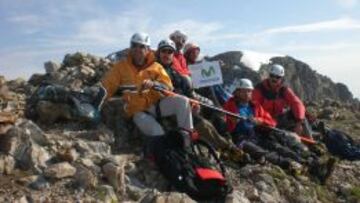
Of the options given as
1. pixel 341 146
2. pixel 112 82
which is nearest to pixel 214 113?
pixel 112 82

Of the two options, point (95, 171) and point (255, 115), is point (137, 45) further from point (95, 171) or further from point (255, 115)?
point (255, 115)

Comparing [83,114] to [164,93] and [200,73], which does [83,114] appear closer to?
[164,93]

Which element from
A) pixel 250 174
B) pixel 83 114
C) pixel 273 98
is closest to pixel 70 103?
pixel 83 114

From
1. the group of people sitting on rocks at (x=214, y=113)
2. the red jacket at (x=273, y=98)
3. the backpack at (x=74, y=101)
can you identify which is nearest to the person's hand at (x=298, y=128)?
the group of people sitting on rocks at (x=214, y=113)

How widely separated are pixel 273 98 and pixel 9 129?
27.8 ft

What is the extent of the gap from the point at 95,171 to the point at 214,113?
16.5 feet

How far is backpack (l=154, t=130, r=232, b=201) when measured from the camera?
12070mm

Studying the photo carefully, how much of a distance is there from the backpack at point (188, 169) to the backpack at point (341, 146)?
21.7 ft

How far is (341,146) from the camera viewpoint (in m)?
18.6

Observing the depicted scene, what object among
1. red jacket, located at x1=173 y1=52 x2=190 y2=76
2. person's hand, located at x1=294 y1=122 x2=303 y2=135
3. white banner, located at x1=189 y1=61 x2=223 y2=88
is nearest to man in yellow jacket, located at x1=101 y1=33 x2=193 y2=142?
red jacket, located at x1=173 y1=52 x2=190 y2=76

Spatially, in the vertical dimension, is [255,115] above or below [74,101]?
below

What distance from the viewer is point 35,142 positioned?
1207 centimetres

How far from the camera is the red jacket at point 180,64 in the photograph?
1606 centimetres

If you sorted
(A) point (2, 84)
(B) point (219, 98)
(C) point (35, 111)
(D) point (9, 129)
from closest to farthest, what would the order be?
(D) point (9, 129), (C) point (35, 111), (A) point (2, 84), (B) point (219, 98)
